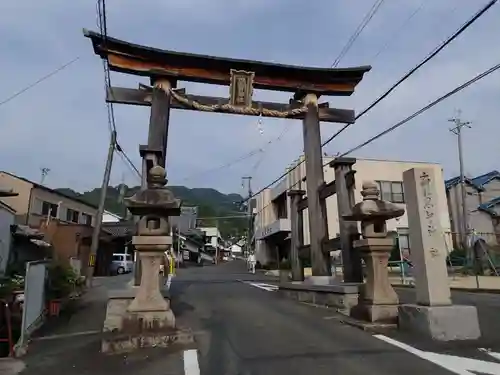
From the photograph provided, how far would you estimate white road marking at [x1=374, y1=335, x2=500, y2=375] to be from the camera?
5312 millimetres

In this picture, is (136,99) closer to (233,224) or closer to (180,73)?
(180,73)

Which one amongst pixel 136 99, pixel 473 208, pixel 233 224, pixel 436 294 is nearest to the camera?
pixel 436 294

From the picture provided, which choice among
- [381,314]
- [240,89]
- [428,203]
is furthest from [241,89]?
[381,314]

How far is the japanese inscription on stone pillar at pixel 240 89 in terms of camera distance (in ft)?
40.3

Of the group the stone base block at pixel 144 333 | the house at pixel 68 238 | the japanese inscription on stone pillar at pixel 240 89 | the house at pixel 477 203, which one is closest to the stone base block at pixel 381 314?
the stone base block at pixel 144 333

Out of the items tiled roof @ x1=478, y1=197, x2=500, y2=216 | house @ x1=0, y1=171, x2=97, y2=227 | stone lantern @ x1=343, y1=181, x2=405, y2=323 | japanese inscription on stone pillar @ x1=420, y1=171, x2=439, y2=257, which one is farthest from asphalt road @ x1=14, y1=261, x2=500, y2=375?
tiled roof @ x1=478, y1=197, x2=500, y2=216

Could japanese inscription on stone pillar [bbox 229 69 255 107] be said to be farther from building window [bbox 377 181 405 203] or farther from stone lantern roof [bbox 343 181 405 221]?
building window [bbox 377 181 405 203]

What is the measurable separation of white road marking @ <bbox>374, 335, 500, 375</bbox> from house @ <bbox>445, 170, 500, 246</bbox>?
28.8 metres

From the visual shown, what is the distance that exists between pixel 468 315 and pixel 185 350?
4893 mm

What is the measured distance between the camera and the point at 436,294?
717 centimetres

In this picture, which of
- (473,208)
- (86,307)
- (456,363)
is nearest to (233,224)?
(473,208)

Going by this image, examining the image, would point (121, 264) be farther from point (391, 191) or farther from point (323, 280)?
point (323, 280)

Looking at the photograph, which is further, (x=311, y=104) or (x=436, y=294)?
(x=311, y=104)

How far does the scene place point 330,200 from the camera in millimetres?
31281
